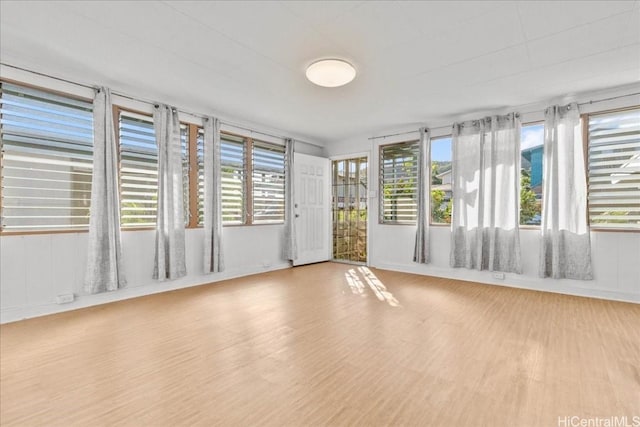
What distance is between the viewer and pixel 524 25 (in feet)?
7.86

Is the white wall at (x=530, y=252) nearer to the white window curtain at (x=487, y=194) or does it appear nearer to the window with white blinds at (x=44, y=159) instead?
the white window curtain at (x=487, y=194)

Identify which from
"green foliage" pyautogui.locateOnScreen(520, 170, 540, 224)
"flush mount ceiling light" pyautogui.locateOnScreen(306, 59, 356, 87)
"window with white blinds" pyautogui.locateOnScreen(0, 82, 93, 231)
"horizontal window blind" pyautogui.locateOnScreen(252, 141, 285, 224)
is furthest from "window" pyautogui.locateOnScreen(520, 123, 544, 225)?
"window with white blinds" pyautogui.locateOnScreen(0, 82, 93, 231)

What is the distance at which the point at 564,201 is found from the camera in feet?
12.6

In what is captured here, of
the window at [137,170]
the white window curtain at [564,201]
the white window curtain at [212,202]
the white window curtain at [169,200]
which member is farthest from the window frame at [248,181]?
the white window curtain at [564,201]

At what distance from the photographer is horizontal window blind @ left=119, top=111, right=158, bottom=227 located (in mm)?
3674

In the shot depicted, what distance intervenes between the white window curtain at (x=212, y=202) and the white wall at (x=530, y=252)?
278 centimetres

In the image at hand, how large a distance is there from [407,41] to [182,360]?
10.0 feet

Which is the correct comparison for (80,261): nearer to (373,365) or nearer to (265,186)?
(265,186)

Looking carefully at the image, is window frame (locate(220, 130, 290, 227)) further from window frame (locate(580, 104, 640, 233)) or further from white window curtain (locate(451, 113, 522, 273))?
window frame (locate(580, 104, 640, 233))

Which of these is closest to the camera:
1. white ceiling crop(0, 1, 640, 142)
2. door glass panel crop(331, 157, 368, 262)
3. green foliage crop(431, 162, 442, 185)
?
white ceiling crop(0, 1, 640, 142)

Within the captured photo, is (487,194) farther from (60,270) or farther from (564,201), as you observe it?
(60,270)

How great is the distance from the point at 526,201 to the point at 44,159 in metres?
5.82

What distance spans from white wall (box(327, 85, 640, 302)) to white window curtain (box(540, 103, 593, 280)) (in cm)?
14

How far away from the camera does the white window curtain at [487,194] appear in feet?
13.7
